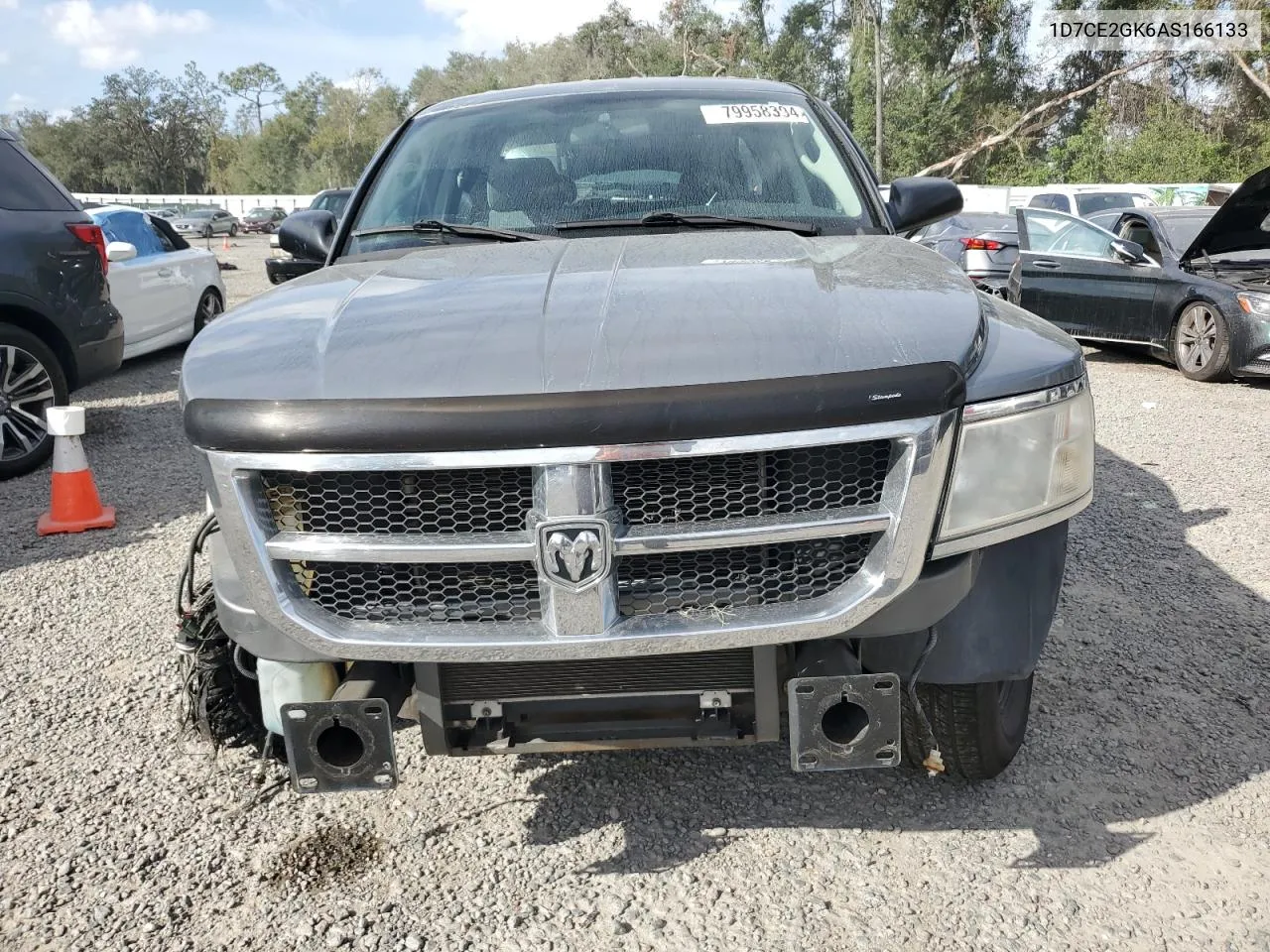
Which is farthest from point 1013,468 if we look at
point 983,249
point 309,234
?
point 983,249

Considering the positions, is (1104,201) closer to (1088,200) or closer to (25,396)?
(1088,200)

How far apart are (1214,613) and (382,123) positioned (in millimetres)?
91637

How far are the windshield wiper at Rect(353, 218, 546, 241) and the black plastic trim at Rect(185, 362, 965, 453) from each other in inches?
47.5

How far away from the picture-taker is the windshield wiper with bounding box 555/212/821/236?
9.74ft

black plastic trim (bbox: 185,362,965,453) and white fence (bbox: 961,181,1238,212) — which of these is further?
white fence (bbox: 961,181,1238,212)

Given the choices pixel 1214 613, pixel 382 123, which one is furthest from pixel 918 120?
pixel 382 123

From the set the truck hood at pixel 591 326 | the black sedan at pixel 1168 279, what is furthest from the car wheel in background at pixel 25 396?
the black sedan at pixel 1168 279

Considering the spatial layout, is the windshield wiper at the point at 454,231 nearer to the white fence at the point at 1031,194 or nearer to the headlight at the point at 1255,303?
the headlight at the point at 1255,303

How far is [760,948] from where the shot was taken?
7.24 feet

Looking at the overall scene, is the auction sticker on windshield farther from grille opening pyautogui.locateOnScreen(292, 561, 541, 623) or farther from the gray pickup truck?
grille opening pyautogui.locateOnScreen(292, 561, 541, 623)

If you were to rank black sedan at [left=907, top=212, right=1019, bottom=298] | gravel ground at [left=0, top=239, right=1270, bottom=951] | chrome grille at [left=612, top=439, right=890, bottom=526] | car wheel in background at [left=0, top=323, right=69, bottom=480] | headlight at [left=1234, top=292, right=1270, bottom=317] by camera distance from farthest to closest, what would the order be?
black sedan at [left=907, top=212, right=1019, bottom=298] < headlight at [left=1234, top=292, right=1270, bottom=317] < car wheel in background at [left=0, top=323, right=69, bottom=480] < gravel ground at [left=0, top=239, right=1270, bottom=951] < chrome grille at [left=612, top=439, right=890, bottom=526]

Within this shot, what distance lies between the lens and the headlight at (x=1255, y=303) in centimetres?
798

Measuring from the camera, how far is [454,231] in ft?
9.91


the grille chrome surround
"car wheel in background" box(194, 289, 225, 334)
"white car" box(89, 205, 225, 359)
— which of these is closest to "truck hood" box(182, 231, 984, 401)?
the grille chrome surround
